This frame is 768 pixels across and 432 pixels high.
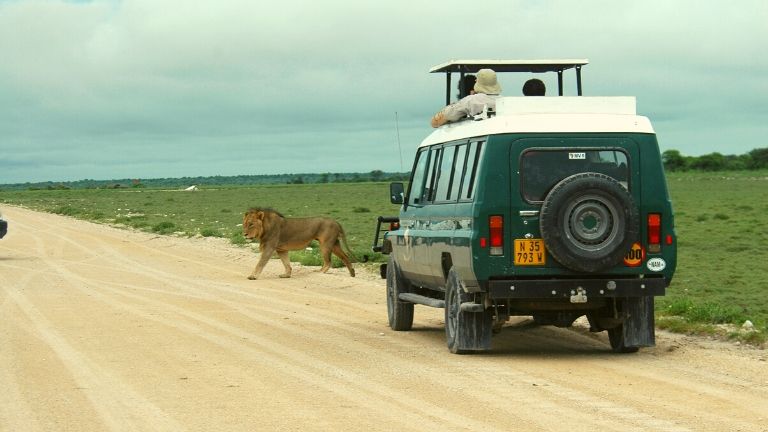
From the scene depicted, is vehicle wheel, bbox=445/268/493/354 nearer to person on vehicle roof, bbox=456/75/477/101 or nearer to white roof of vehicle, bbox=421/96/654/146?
white roof of vehicle, bbox=421/96/654/146

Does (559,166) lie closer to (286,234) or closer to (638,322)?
(638,322)

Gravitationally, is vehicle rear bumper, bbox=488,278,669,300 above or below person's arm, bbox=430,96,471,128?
below

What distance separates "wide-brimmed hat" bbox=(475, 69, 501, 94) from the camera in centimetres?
1294

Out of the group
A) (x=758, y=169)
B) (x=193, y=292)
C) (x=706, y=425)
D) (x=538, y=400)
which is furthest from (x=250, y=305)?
(x=758, y=169)

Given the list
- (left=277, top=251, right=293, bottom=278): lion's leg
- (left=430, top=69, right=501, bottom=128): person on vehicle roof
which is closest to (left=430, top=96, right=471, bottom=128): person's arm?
(left=430, top=69, right=501, bottom=128): person on vehicle roof

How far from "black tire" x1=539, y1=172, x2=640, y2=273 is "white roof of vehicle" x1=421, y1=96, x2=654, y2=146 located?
53 cm

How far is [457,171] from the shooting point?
12359 mm

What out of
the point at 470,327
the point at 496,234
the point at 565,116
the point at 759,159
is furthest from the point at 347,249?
the point at 759,159

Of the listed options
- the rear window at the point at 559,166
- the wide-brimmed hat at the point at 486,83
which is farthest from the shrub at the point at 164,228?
the rear window at the point at 559,166

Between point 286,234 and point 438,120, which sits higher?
point 438,120

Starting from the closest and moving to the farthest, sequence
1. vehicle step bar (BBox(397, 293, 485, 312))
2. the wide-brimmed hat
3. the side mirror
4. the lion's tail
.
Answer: vehicle step bar (BBox(397, 293, 485, 312)), the wide-brimmed hat, the side mirror, the lion's tail

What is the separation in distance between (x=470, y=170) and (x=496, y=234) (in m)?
0.82

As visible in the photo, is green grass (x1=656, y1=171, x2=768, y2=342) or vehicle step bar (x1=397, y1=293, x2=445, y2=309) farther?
green grass (x1=656, y1=171, x2=768, y2=342)

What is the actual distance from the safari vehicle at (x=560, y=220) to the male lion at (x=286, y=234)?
35.5ft
